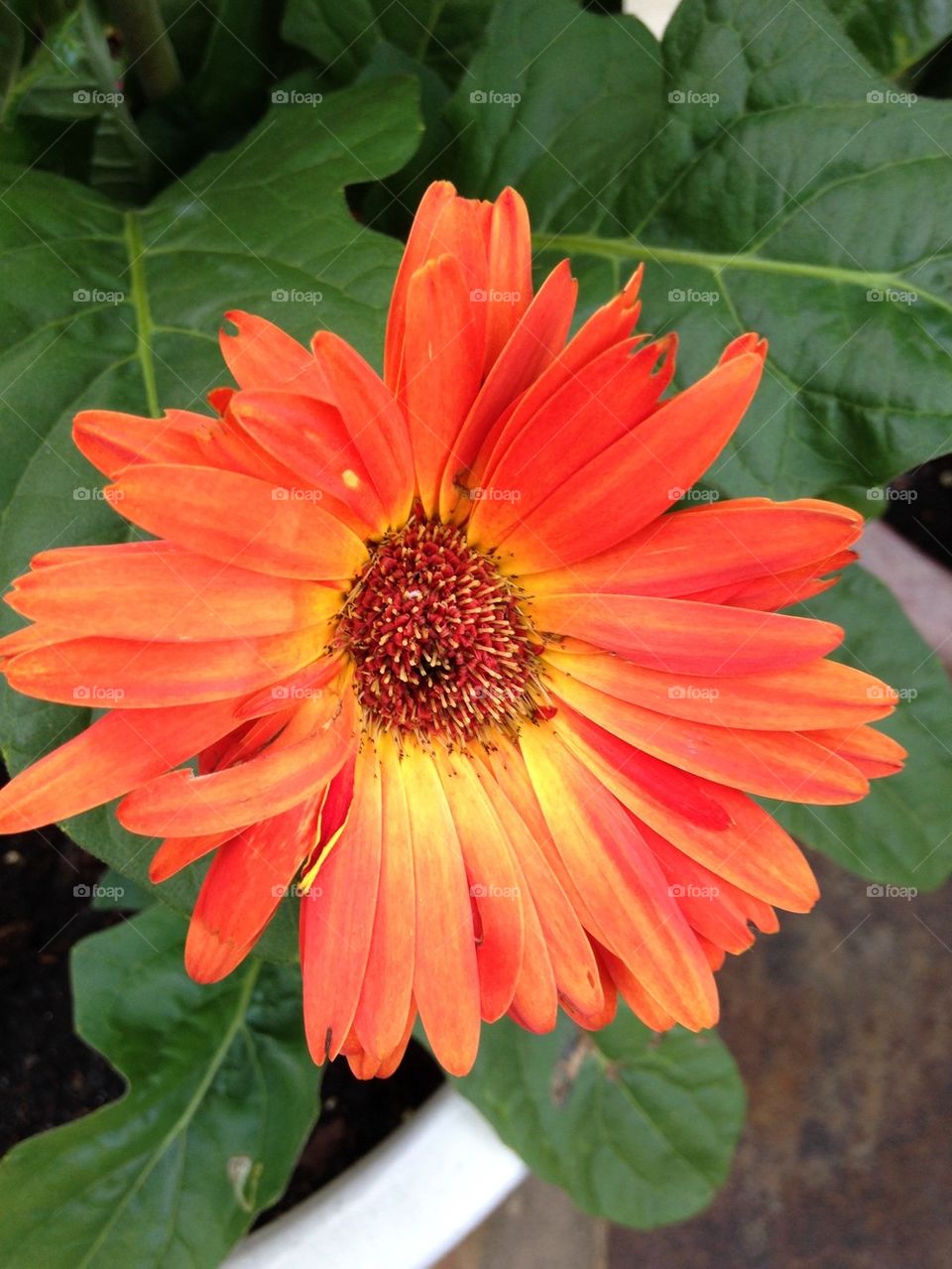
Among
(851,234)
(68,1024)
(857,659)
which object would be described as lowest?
(857,659)

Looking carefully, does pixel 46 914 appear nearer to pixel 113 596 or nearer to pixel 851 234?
pixel 113 596

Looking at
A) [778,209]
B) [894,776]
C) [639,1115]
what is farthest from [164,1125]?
[778,209]

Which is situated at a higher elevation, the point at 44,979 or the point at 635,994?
the point at 44,979

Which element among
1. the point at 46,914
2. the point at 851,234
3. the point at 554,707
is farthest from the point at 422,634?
the point at 46,914

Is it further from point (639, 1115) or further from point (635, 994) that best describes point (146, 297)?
point (639, 1115)

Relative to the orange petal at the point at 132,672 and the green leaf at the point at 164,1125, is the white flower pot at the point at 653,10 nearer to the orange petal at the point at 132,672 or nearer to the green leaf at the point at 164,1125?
the orange petal at the point at 132,672

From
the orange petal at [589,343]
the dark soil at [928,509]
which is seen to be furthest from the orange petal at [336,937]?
the dark soil at [928,509]
